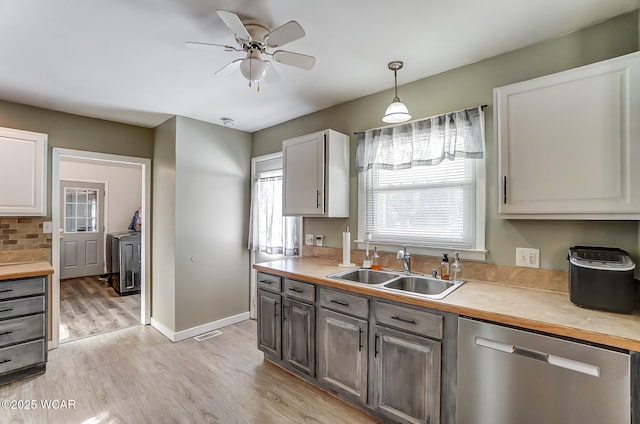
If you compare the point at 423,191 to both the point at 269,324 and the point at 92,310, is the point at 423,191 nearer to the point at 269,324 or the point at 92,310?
the point at 269,324

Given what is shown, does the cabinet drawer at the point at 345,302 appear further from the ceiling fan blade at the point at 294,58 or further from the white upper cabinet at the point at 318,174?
the ceiling fan blade at the point at 294,58

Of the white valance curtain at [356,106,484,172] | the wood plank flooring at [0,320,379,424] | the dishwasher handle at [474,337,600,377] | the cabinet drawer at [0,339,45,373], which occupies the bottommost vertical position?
the wood plank flooring at [0,320,379,424]

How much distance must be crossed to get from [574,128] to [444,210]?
0.97 meters

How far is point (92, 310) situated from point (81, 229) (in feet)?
8.82

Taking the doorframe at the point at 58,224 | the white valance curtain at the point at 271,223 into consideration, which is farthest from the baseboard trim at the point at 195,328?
the white valance curtain at the point at 271,223

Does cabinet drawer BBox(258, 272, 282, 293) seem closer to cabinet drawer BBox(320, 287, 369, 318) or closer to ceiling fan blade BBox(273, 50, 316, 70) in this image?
cabinet drawer BBox(320, 287, 369, 318)

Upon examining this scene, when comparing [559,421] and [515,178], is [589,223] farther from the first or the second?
[559,421]

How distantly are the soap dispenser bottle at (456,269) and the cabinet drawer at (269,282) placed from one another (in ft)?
4.61

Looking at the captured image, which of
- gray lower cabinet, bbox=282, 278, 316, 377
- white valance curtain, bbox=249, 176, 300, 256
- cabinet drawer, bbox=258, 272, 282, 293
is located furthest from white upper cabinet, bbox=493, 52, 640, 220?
white valance curtain, bbox=249, 176, 300, 256

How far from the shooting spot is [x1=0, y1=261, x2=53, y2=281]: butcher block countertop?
250cm

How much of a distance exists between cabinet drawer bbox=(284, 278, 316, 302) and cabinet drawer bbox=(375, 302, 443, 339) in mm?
593

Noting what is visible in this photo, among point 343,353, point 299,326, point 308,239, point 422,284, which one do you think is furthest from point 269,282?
point 422,284

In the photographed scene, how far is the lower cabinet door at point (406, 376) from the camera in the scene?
1.76 metres

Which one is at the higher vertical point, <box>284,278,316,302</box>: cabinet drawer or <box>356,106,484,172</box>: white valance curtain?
<box>356,106,484,172</box>: white valance curtain
